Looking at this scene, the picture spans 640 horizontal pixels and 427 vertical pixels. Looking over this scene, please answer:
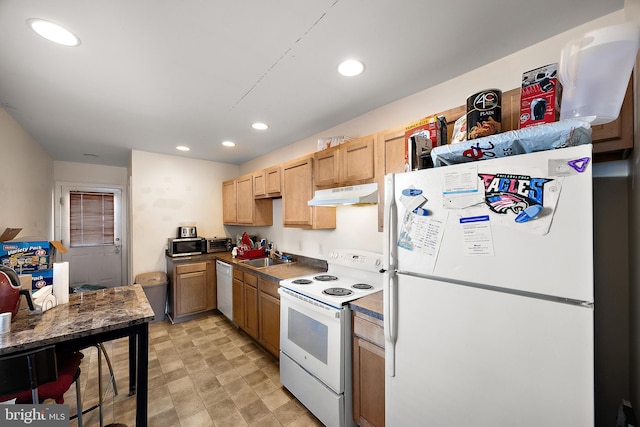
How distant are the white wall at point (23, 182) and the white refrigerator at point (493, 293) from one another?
340cm

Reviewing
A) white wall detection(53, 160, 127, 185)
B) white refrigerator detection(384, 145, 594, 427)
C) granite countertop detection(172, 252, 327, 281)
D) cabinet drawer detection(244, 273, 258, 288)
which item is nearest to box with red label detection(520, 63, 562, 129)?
white refrigerator detection(384, 145, 594, 427)

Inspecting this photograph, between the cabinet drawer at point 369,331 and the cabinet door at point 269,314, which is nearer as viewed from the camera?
the cabinet drawer at point 369,331

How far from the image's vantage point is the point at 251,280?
286 cm

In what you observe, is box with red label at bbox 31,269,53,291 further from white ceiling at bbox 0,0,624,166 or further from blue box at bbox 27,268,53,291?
white ceiling at bbox 0,0,624,166

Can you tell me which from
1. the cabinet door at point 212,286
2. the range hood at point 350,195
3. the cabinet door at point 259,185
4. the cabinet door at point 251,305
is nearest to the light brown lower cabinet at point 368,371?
the range hood at point 350,195

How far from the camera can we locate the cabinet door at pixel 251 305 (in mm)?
2774

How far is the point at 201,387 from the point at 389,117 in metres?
2.92

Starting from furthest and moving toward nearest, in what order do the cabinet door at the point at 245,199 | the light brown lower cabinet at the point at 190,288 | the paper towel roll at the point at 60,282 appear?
1. the cabinet door at the point at 245,199
2. the light brown lower cabinet at the point at 190,288
3. the paper towel roll at the point at 60,282

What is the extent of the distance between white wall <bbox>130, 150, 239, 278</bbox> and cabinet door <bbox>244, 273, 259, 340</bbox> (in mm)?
1803

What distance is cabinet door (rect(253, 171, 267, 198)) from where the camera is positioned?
3240mm

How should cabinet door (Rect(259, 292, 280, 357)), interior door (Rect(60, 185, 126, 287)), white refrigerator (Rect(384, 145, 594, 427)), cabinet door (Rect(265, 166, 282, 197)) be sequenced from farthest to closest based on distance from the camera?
1. interior door (Rect(60, 185, 126, 287))
2. cabinet door (Rect(265, 166, 282, 197))
3. cabinet door (Rect(259, 292, 280, 357))
4. white refrigerator (Rect(384, 145, 594, 427))

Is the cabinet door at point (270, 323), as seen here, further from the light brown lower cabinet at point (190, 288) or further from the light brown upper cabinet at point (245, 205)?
the light brown lower cabinet at point (190, 288)

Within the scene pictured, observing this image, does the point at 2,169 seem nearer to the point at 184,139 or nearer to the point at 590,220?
the point at 184,139

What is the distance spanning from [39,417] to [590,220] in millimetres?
2412
